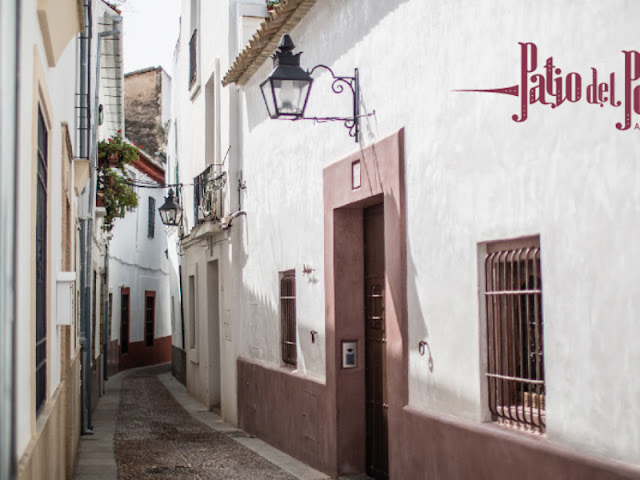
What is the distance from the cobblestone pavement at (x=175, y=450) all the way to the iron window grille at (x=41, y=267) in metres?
3.99

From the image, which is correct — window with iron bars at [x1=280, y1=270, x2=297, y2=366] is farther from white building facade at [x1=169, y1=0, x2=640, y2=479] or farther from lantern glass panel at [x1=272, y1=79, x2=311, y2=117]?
lantern glass panel at [x1=272, y1=79, x2=311, y2=117]

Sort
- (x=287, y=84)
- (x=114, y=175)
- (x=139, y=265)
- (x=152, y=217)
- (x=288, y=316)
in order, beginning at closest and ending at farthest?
(x=287, y=84)
(x=288, y=316)
(x=114, y=175)
(x=139, y=265)
(x=152, y=217)

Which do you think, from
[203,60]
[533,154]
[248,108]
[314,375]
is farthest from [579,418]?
[203,60]

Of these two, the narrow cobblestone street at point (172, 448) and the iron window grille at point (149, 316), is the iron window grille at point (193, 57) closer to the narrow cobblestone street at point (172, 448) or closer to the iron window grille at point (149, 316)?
the narrow cobblestone street at point (172, 448)

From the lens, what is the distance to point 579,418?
14.9 feet

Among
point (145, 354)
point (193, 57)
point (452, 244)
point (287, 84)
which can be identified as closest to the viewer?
point (452, 244)

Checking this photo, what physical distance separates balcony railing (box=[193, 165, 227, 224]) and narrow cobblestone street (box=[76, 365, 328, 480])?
332 cm

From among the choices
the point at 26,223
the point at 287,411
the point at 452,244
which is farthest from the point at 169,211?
the point at 26,223

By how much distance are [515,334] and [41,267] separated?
288 cm

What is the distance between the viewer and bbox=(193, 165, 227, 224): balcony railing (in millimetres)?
13820

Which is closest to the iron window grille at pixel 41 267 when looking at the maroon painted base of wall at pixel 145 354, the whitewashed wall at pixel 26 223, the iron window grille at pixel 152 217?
the whitewashed wall at pixel 26 223

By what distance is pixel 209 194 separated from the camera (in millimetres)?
14547

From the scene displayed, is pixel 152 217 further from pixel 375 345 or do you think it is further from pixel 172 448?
pixel 375 345

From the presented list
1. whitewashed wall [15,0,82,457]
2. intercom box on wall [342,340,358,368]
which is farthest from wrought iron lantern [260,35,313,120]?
whitewashed wall [15,0,82,457]
